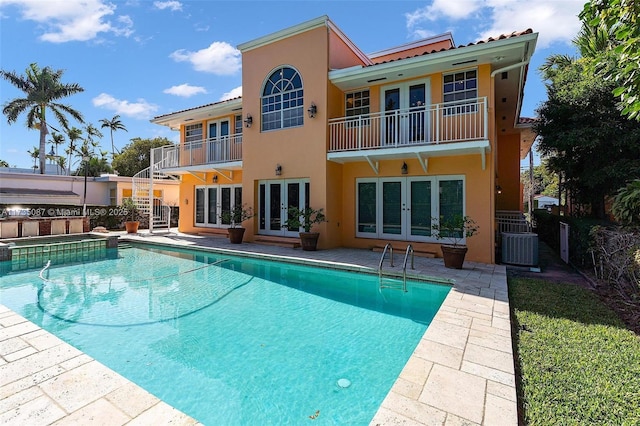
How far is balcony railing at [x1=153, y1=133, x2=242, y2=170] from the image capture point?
14774mm

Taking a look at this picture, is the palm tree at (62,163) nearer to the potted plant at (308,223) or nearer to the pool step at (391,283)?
the potted plant at (308,223)

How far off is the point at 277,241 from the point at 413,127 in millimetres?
7014

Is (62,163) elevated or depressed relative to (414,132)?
elevated

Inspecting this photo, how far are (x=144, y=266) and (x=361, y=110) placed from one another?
32.0ft

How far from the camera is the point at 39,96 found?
26250 mm

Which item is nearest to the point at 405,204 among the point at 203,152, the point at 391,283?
the point at 391,283

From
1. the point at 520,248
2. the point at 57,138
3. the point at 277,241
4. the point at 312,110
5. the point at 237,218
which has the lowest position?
the point at 277,241

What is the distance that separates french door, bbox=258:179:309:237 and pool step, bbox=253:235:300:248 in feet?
0.80

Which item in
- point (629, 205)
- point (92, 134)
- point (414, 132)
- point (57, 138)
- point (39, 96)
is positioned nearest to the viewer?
point (629, 205)

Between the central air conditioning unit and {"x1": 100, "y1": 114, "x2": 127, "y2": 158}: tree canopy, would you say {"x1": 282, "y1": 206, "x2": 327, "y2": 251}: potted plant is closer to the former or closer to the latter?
the central air conditioning unit

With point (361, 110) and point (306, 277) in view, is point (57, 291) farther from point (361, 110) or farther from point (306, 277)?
point (361, 110)

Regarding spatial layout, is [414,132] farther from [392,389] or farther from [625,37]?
[392,389]

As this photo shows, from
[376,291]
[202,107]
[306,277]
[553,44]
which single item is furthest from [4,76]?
[553,44]

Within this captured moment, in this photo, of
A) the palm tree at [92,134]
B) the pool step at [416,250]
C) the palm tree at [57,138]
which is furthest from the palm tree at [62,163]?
the pool step at [416,250]
